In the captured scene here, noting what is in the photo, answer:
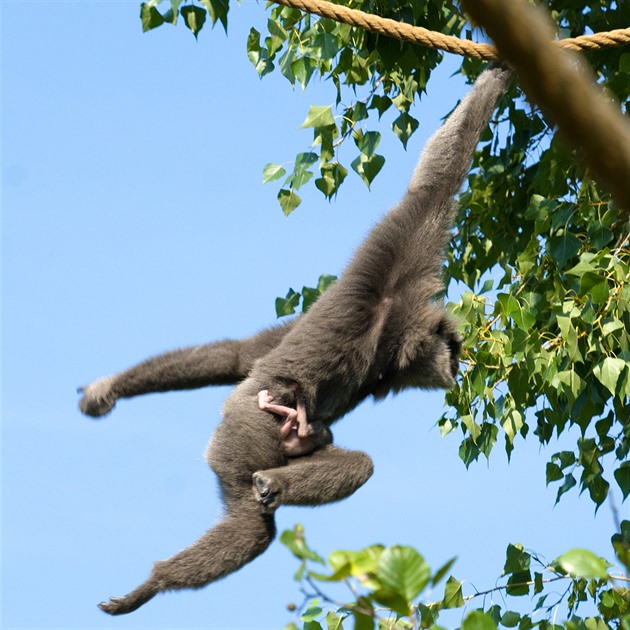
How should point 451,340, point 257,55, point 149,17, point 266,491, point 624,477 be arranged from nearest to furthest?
point 266,491, point 451,340, point 624,477, point 149,17, point 257,55

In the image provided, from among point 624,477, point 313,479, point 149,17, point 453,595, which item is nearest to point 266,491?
point 313,479

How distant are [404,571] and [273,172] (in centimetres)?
394

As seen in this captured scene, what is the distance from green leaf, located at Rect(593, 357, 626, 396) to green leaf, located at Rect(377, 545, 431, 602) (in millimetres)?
2809

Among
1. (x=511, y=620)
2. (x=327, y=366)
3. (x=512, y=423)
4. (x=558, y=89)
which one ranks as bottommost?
(x=558, y=89)

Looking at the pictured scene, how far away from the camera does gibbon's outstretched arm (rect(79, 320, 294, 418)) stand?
429 cm

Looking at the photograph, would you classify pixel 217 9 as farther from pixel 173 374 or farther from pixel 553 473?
pixel 553 473

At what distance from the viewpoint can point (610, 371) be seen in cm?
406

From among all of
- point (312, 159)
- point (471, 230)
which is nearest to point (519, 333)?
point (312, 159)

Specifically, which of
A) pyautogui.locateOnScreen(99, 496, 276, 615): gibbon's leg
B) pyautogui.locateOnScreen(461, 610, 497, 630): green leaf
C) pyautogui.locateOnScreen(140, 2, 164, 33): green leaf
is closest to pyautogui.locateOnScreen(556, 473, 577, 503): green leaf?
pyautogui.locateOnScreen(99, 496, 276, 615): gibbon's leg

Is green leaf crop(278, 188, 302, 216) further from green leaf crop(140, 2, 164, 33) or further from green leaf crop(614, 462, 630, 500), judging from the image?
green leaf crop(614, 462, 630, 500)

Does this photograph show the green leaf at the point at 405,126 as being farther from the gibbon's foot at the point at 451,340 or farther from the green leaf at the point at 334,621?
the green leaf at the point at 334,621

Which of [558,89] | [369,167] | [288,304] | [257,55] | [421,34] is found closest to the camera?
[558,89]

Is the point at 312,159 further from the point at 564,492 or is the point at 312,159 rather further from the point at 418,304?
the point at 564,492

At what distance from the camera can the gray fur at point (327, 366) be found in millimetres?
3875
